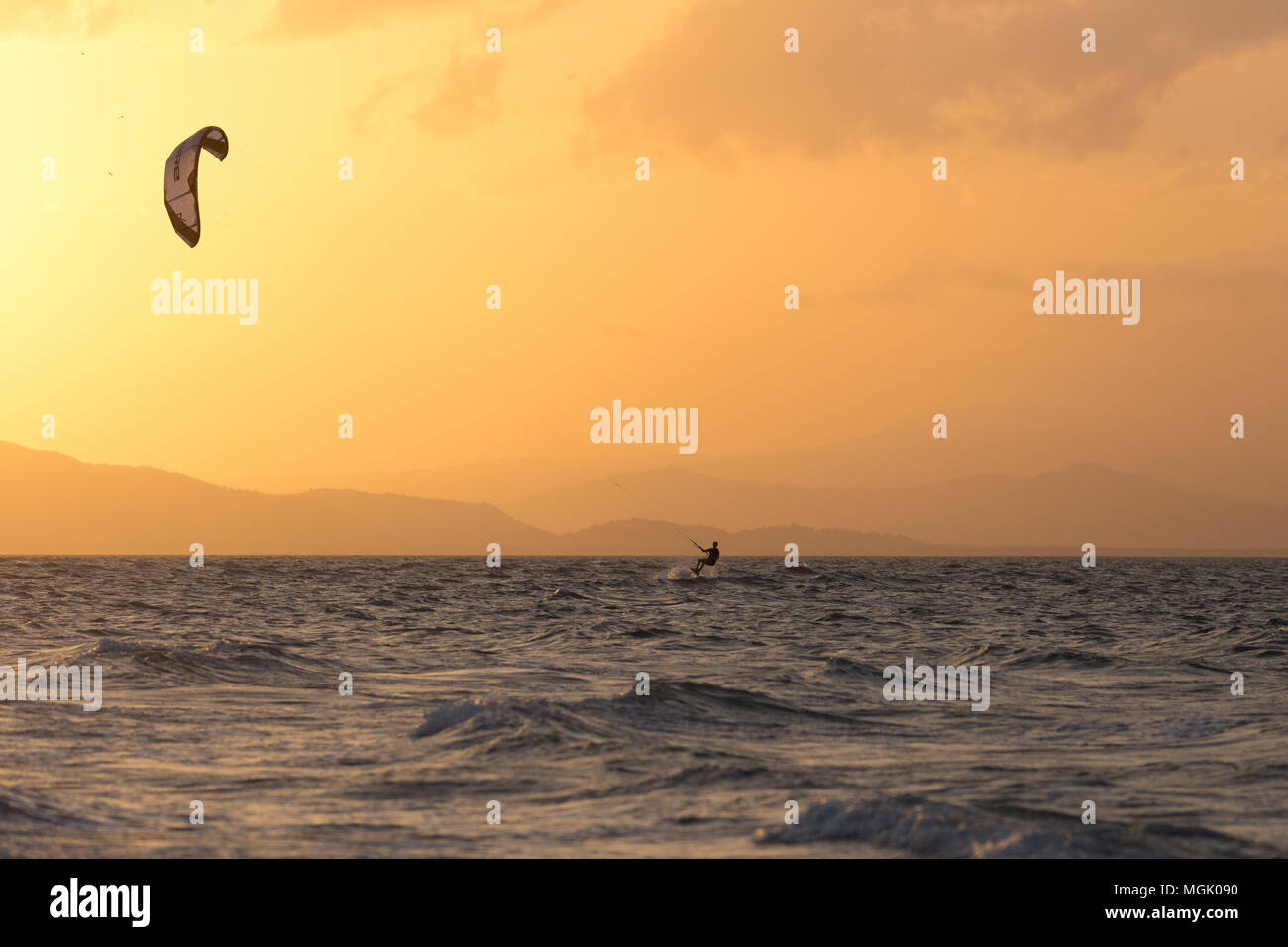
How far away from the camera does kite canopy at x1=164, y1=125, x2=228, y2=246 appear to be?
2870 cm

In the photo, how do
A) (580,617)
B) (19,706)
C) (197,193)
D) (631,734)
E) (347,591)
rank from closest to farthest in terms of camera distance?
1. (631,734)
2. (19,706)
3. (197,193)
4. (580,617)
5. (347,591)

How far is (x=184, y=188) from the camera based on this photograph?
28891mm

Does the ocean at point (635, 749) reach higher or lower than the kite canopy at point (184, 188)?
lower

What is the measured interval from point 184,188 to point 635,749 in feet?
65.3

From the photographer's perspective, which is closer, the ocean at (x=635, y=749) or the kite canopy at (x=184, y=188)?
the ocean at (x=635, y=749)

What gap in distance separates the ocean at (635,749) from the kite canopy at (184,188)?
9.10 meters

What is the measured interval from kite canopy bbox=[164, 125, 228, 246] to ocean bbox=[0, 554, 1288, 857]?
9102 mm

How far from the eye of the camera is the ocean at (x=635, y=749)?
1057 cm
